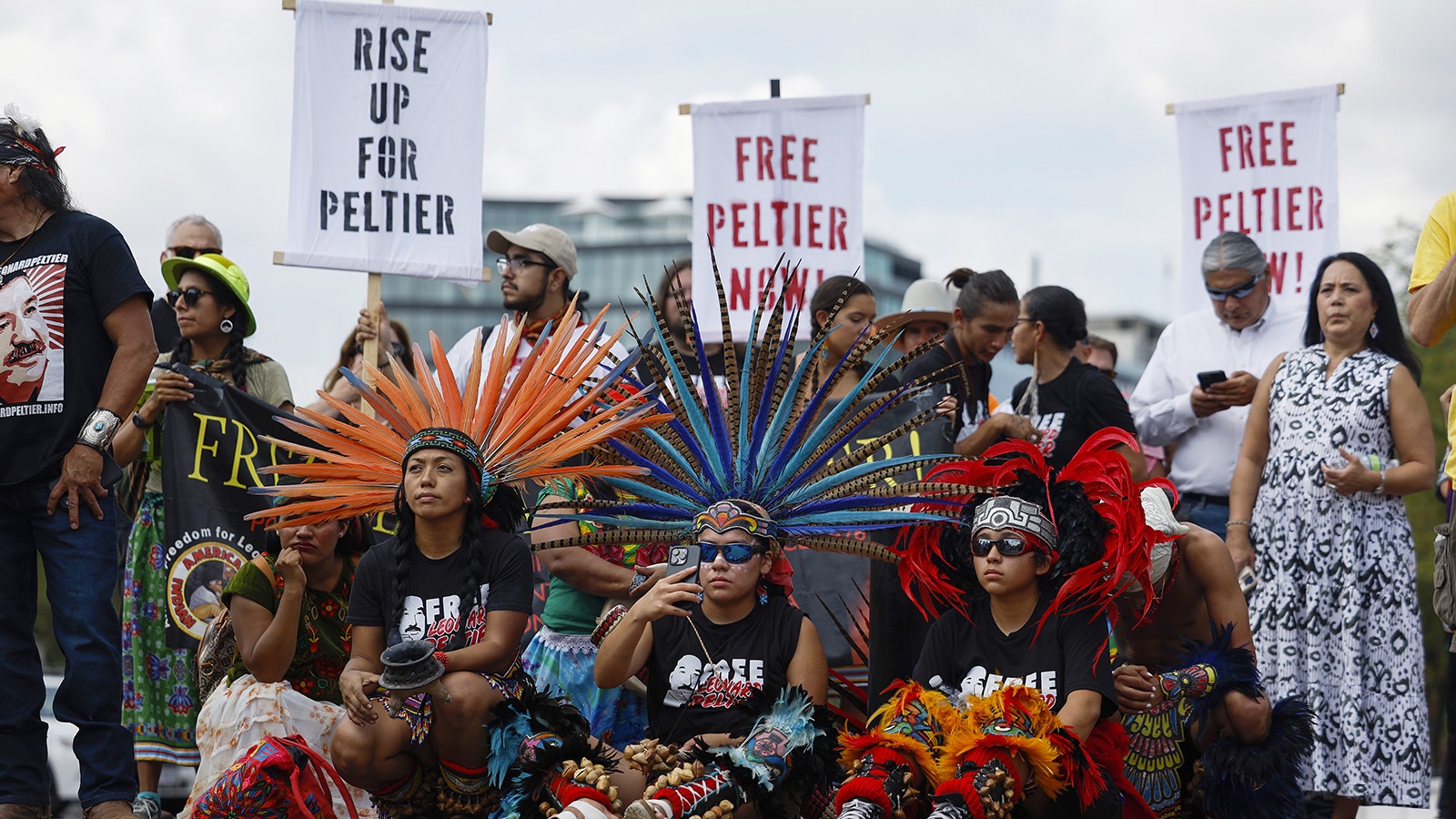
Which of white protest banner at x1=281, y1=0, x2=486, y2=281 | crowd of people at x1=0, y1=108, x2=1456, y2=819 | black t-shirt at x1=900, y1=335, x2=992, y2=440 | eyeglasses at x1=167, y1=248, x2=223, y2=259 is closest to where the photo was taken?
crowd of people at x1=0, y1=108, x2=1456, y2=819

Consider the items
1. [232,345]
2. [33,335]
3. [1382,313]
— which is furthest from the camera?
[232,345]

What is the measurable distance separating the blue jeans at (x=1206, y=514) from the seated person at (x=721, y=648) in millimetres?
2597

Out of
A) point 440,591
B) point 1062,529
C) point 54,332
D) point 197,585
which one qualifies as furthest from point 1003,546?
point 197,585

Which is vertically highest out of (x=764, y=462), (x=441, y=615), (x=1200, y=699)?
(x=764, y=462)

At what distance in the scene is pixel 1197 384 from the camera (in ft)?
22.4

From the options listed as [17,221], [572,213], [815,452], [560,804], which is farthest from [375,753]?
[572,213]

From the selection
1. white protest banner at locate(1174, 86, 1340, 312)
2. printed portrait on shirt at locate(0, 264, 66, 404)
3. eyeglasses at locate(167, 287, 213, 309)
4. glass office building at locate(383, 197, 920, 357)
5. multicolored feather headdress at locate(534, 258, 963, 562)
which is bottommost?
multicolored feather headdress at locate(534, 258, 963, 562)

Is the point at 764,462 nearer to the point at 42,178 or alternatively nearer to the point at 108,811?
the point at 108,811

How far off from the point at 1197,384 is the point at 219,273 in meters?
4.28

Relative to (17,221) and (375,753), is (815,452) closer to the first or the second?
(375,753)

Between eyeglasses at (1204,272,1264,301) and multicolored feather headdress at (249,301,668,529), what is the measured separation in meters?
3.10

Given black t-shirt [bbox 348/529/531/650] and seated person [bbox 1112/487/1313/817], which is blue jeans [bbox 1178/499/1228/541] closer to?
seated person [bbox 1112/487/1313/817]

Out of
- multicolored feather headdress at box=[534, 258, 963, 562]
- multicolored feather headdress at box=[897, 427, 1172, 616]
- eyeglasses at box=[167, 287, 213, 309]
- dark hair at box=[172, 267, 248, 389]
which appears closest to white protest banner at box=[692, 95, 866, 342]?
dark hair at box=[172, 267, 248, 389]

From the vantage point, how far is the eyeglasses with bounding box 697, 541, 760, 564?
4570 mm
